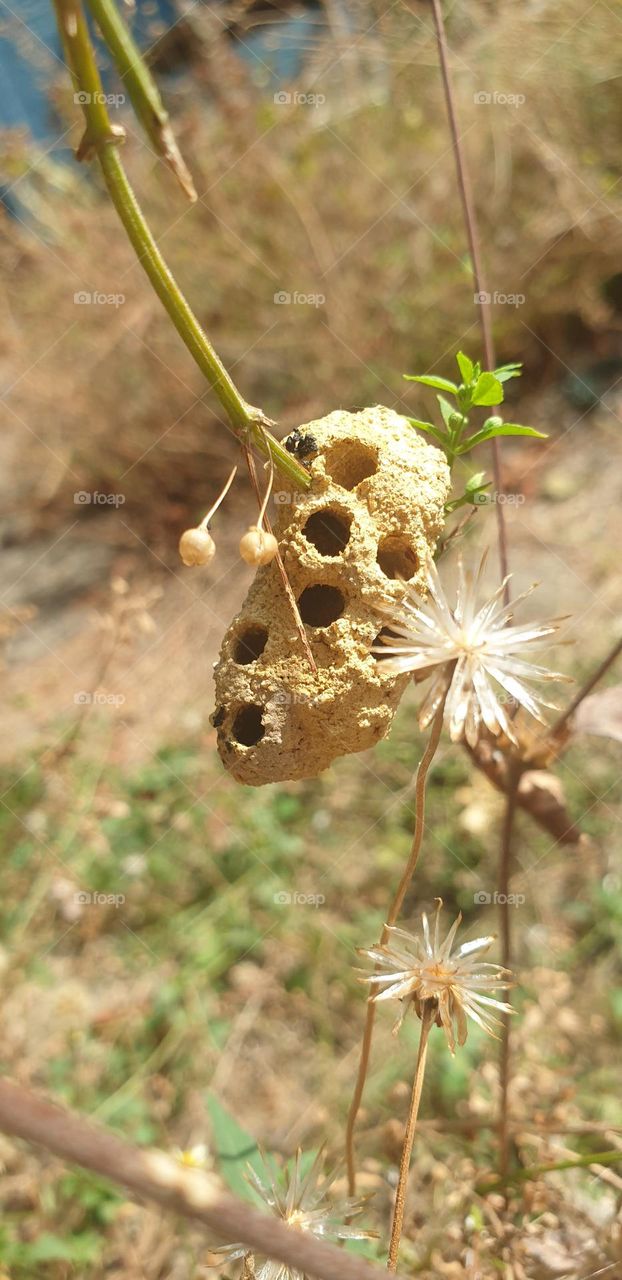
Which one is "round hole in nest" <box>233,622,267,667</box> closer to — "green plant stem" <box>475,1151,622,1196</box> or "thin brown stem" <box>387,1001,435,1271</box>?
"thin brown stem" <box>387,1001,435,1271</box>

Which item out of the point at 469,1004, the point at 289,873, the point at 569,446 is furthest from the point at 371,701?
the point at 569,446

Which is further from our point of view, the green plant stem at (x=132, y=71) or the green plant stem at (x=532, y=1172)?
the green plant stem at (x=532, y=1172)

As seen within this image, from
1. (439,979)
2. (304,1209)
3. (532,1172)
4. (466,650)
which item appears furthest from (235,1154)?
(466,650)

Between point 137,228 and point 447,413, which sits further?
point 447,413

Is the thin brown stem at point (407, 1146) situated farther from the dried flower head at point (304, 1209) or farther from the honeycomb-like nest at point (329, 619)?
the honeycomb-like nest at point (329, 619)

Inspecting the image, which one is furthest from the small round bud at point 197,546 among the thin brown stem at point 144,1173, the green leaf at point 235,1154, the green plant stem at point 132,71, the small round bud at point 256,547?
the green leaf at point 235,1154

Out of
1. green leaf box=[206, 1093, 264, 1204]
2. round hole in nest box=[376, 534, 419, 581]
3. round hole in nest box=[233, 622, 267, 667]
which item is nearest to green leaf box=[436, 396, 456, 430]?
round hole in nest box=[376, 534, 419, 581]

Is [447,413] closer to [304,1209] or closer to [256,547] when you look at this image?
[256,547]
